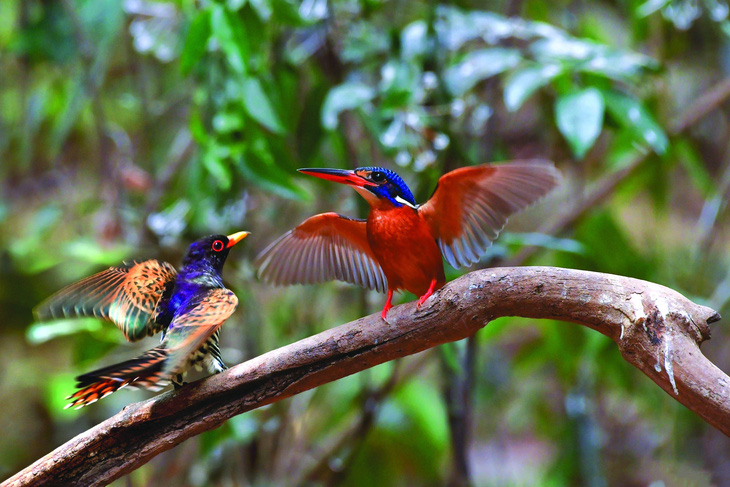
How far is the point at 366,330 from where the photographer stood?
3.56 feet

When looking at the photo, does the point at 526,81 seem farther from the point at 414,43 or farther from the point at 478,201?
the point at 478,201

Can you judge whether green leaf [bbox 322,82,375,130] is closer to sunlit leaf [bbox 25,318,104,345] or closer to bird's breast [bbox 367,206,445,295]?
bird's breast [bbox 367,206,445,295]

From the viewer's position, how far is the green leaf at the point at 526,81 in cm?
159

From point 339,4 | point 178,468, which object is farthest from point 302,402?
point 339,4

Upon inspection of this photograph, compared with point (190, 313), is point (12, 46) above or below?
above

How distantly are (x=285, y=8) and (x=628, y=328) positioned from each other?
4.10 feet

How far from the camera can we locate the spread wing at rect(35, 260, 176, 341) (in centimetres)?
100

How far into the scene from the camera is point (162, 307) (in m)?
1.09

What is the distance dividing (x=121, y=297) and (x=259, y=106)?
2.37ft

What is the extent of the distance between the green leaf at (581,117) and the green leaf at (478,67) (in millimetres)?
250

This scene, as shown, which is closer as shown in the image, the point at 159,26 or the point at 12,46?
the point at 12,46

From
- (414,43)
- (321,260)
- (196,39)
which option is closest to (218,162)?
(196,39)

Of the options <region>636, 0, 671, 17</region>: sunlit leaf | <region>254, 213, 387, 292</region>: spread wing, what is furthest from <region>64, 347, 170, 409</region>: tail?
<region>636, 0, 671, 17</region>: sunlit leaf

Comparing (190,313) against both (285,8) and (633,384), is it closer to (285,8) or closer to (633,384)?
(285,8)
